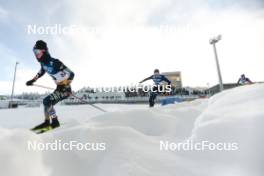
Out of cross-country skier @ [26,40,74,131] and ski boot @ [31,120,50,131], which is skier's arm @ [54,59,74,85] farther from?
ski boot @ [31,120,50,131]

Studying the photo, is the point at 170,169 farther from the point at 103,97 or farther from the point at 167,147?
the point at 103,97

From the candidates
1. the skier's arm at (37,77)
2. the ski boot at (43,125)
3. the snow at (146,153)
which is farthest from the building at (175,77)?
the snow at (146,153)

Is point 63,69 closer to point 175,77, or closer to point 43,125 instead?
point 43,125

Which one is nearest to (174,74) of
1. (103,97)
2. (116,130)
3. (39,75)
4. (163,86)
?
(103,97)

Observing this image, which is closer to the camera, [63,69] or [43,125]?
[43,125]

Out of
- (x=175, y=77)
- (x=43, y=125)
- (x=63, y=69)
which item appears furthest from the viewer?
(x=175, y=77)

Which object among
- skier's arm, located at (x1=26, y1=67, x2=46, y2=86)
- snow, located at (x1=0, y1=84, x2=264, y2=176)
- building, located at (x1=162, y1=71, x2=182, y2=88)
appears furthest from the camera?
building, located at (x1=162, y1=71, x2=182, y2=88)

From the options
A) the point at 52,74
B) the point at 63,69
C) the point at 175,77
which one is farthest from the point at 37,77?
the point at 175,77

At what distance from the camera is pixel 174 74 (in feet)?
128

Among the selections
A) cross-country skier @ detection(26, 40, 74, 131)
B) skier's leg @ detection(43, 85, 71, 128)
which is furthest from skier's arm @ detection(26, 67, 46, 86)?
skier's leg @ detection(43, 85, 71, 128)

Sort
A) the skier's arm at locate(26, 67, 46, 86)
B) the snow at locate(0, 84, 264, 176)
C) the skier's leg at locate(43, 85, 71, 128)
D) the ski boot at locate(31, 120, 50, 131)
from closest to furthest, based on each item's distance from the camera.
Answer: the snow at locate(0, 84, 264, 176) < the ski boot at locate(31, 120, 50, 131) < the skier's leg at locate(43, 85, 71, 128) < the skier's arm at locate(26, 67, 46, 86)

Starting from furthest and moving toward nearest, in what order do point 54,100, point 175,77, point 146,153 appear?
point 175,77
point 54,100
point 146,153

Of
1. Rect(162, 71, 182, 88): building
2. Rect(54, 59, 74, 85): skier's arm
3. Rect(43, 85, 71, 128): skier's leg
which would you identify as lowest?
Rect(43, 85, 71, 128): skier's leg

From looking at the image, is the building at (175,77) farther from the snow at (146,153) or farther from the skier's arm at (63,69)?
the snow at (146,153)
